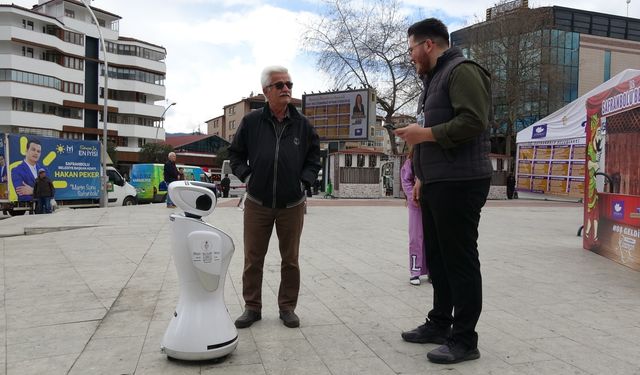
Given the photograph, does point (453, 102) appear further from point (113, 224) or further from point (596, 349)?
point (113, 224)

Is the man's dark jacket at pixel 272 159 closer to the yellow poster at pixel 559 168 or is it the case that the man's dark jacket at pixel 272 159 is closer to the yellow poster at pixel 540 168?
the yellow poster at pixel 559 168

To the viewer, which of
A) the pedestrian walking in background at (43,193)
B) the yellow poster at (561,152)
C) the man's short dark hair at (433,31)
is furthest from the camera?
the yellow poster at (561,152)

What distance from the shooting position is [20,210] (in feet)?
51.0

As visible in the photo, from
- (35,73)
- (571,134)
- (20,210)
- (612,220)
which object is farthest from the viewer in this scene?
(35,73)

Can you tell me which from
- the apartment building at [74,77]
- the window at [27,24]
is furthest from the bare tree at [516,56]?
the window at [27,24]

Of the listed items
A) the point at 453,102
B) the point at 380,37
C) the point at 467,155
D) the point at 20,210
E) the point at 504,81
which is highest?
the point at 380,37

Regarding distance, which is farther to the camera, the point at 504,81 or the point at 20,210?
the point at 504,81

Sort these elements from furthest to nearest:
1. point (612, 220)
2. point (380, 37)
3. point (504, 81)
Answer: point (504, 81) < point (380, 37) < point (612, 220)

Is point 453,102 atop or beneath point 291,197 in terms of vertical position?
atop

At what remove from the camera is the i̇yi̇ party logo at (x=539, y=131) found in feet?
53.5

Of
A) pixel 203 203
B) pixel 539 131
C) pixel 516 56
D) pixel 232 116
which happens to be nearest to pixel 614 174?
pixel 203 203

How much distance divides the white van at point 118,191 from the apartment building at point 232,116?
5178 cm

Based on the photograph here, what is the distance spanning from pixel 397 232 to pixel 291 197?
6.91 metres

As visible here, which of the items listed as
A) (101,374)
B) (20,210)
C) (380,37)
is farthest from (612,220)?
(380,37)
